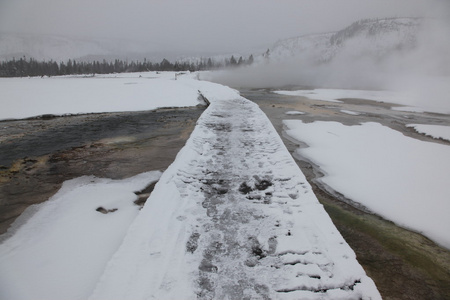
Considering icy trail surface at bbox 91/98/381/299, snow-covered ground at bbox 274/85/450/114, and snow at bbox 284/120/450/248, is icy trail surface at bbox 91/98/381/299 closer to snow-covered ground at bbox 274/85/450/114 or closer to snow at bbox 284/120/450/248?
snow at bbox 284/120/450/248

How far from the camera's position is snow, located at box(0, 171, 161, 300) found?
282 cm

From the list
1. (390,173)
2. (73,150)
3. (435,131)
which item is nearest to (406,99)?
(435,131)

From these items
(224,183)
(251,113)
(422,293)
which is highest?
(251,113)

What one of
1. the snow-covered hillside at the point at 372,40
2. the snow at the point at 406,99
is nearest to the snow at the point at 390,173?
the snow at the point at 406,99

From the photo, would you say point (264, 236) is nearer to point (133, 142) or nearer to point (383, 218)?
point (383, 218)

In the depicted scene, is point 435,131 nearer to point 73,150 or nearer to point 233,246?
point 233,246

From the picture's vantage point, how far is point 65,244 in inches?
138

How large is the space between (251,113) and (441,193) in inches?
344

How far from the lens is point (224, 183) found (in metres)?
5.05

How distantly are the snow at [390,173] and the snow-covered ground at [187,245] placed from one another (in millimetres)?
1761

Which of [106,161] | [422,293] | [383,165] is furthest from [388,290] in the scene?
[106,161]

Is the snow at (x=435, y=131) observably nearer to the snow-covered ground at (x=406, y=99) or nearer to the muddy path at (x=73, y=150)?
the snow-covered ground at (x=406, y=99)

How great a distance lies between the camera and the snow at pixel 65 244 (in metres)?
2.82

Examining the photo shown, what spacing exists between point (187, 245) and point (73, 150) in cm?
662
